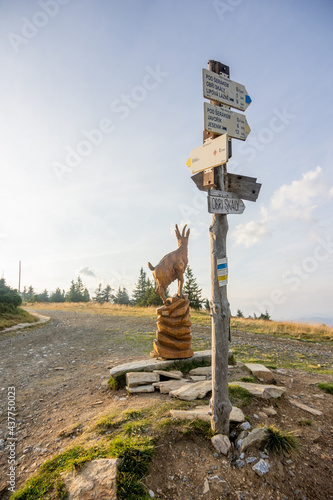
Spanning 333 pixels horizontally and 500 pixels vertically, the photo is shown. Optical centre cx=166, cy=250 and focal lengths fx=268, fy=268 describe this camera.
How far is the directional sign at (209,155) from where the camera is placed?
3.85m

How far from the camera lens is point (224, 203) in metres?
4.08

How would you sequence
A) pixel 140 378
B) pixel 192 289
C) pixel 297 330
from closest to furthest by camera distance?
pixel 140 378 < pixel 297 330 < pixel 192 289

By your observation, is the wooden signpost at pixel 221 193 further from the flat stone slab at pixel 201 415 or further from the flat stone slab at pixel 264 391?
the flat stone slab at pixel 264 391

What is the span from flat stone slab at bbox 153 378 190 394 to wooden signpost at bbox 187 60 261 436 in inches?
63.4

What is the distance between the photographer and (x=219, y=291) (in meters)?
4.02

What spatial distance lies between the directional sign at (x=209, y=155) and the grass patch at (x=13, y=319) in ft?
46.4

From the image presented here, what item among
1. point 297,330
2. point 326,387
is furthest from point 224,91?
point 297,330

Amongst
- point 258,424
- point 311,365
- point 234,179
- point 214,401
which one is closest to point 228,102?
point 234,179

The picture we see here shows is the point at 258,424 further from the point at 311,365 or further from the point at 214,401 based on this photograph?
the point at 311,365

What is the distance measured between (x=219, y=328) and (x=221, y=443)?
4.93ft

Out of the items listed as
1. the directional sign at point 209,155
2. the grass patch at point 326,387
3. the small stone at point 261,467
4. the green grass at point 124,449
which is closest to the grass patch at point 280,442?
the small stone at point 261,467

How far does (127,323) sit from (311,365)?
1104cm

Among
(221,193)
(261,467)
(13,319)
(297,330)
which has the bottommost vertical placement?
(297,330)

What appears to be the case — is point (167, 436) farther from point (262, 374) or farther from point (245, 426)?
point (262, 374)
